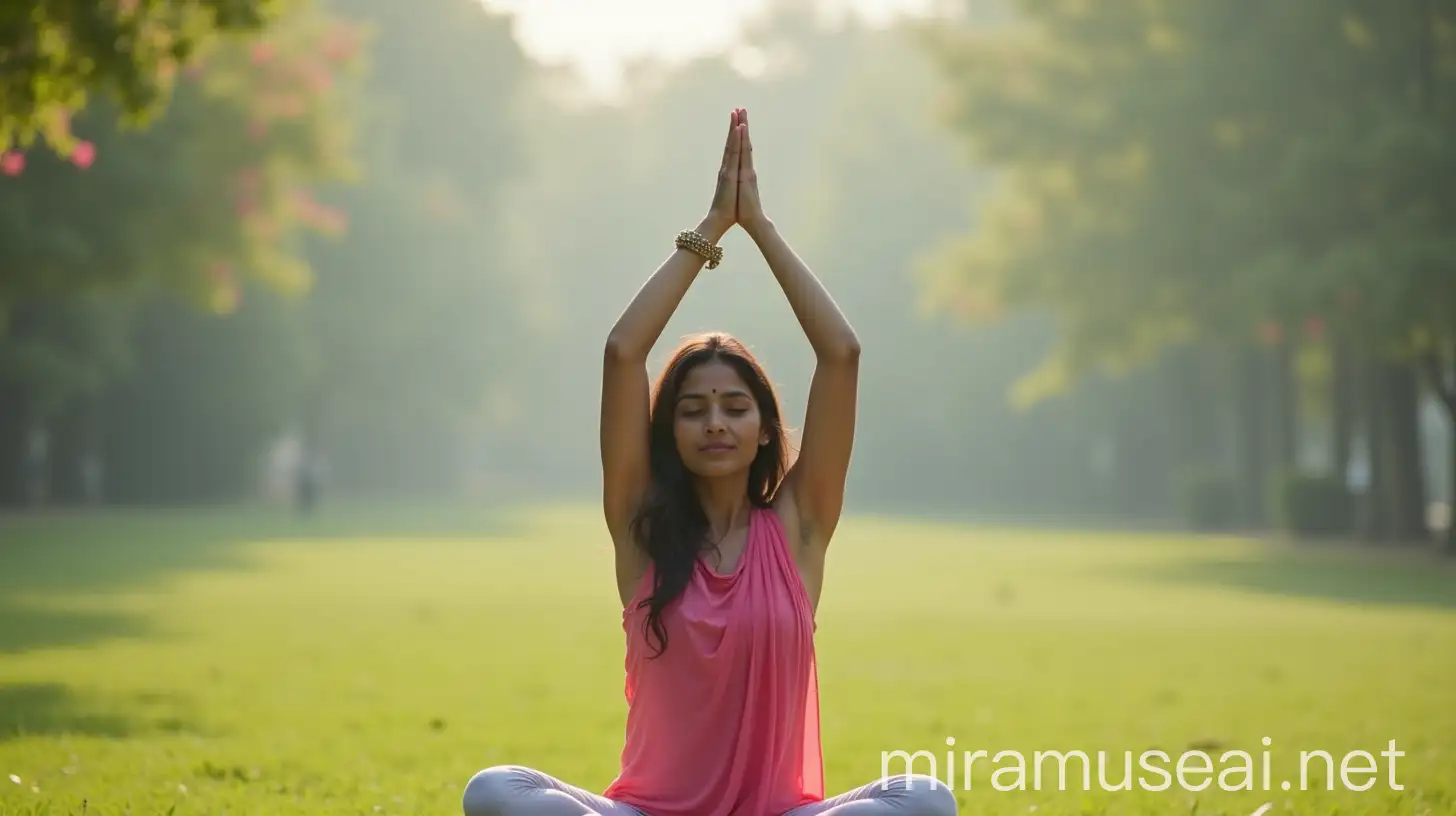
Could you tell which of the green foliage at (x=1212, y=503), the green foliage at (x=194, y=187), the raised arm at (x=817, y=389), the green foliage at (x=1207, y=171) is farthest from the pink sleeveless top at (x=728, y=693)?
the green foliage at (x=1212, y=503)

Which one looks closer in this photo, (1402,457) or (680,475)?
(680,475)

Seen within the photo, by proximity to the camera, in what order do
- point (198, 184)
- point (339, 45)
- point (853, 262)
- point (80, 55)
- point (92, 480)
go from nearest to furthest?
point (80, 55) < point (198, 184) < point (339, 45) < point (92, 480) < point (853, 262)

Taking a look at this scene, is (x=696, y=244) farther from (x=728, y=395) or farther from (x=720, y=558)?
(x=720, y=558)

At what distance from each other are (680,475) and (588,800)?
0.92 m

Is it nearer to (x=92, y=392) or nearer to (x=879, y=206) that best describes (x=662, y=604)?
(x=92, y=392)

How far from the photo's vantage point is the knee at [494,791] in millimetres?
4777

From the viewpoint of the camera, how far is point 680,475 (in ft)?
16.8

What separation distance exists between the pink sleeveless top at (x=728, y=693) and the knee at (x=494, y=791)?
33 centimetres

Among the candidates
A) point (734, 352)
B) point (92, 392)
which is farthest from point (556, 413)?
point (734, 352)

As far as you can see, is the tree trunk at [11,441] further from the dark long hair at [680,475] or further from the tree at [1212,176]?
the dark long hair at [680,475]

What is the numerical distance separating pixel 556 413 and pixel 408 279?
30578 millimetres

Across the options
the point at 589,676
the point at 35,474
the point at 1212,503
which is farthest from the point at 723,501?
the point at 35,474

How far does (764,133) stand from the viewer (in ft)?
348

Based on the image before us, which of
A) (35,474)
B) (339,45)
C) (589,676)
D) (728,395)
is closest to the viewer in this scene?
(728,395)
